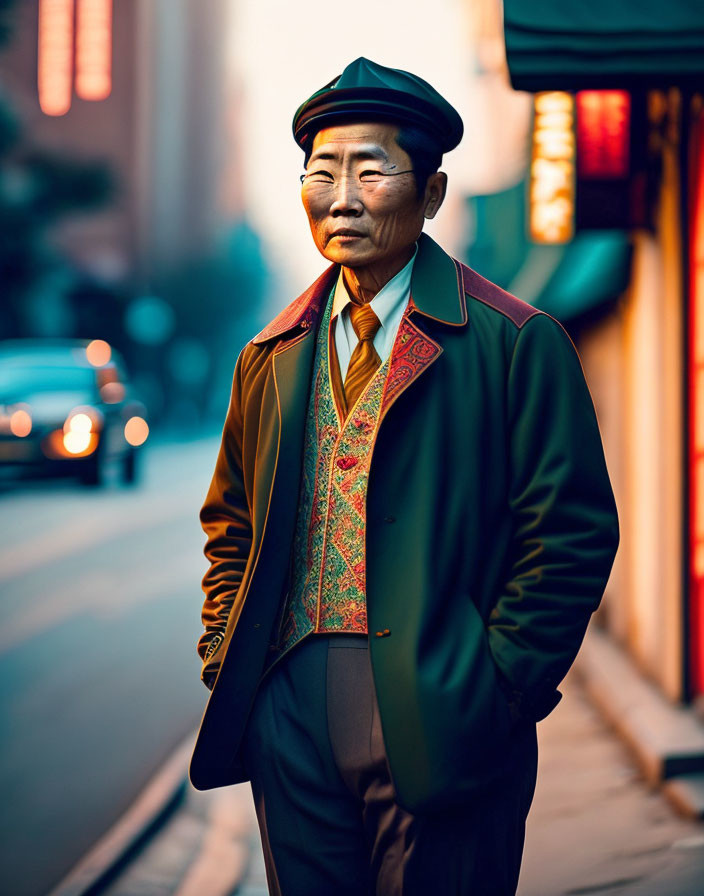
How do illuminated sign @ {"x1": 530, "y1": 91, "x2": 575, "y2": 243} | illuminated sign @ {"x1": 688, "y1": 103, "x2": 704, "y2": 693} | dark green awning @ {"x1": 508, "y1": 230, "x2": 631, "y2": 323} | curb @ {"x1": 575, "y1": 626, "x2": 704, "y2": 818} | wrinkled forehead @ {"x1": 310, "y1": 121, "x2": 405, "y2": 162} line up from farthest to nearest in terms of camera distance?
dark green awning @ {"x1": 508, "y1": 230, "x2": 631, "y2": 323} < illuminated sign @ {"x1": 530, "y1": 91, "x2": 575, "y2": 243} < illuminated sign @ {"x1": 688, "y1": 103, "x2": 704, "y2": 693} < curb @ {"x1": 575, "y1": 626, "x2": 704, "y2": 818} < wrinkled forehead @ {"x1": 310, "y1": 121, "x2": 405, "y2": 162}

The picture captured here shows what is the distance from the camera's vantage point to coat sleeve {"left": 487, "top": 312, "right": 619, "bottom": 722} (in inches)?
82.6

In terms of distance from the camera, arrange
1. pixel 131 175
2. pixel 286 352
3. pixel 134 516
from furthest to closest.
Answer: pixel 131 175
pixel 134 516
pixel 286 352

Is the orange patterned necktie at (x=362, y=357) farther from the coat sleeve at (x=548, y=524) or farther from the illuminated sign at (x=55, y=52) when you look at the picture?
the illuminated sign at (x=55, y=52)

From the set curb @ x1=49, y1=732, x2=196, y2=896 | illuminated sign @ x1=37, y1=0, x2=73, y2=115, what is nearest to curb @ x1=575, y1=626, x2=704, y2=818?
curb @ x1=49, y1=732, x2=196, y2=896

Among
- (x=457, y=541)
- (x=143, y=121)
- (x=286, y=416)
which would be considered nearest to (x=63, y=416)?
(x=286, y=416)

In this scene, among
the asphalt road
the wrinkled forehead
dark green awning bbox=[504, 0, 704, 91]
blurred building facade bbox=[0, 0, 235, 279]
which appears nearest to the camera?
the wrinkled forehead

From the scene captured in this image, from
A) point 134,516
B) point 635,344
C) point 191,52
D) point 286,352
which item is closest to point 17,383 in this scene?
point 134,516

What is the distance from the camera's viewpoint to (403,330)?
86.4 inches

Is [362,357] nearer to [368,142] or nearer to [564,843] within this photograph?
[368,142]

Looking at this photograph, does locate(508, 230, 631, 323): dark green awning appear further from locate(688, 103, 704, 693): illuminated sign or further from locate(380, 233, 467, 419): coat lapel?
locate(380, 233, 467, 419): coat lapel

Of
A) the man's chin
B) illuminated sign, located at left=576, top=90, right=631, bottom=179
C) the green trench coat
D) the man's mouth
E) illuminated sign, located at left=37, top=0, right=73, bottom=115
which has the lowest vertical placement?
the green trench coat

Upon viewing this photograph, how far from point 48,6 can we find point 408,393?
3742 cm

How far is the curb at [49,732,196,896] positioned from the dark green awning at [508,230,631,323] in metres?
2.90

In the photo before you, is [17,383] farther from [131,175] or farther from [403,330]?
[131,175]
